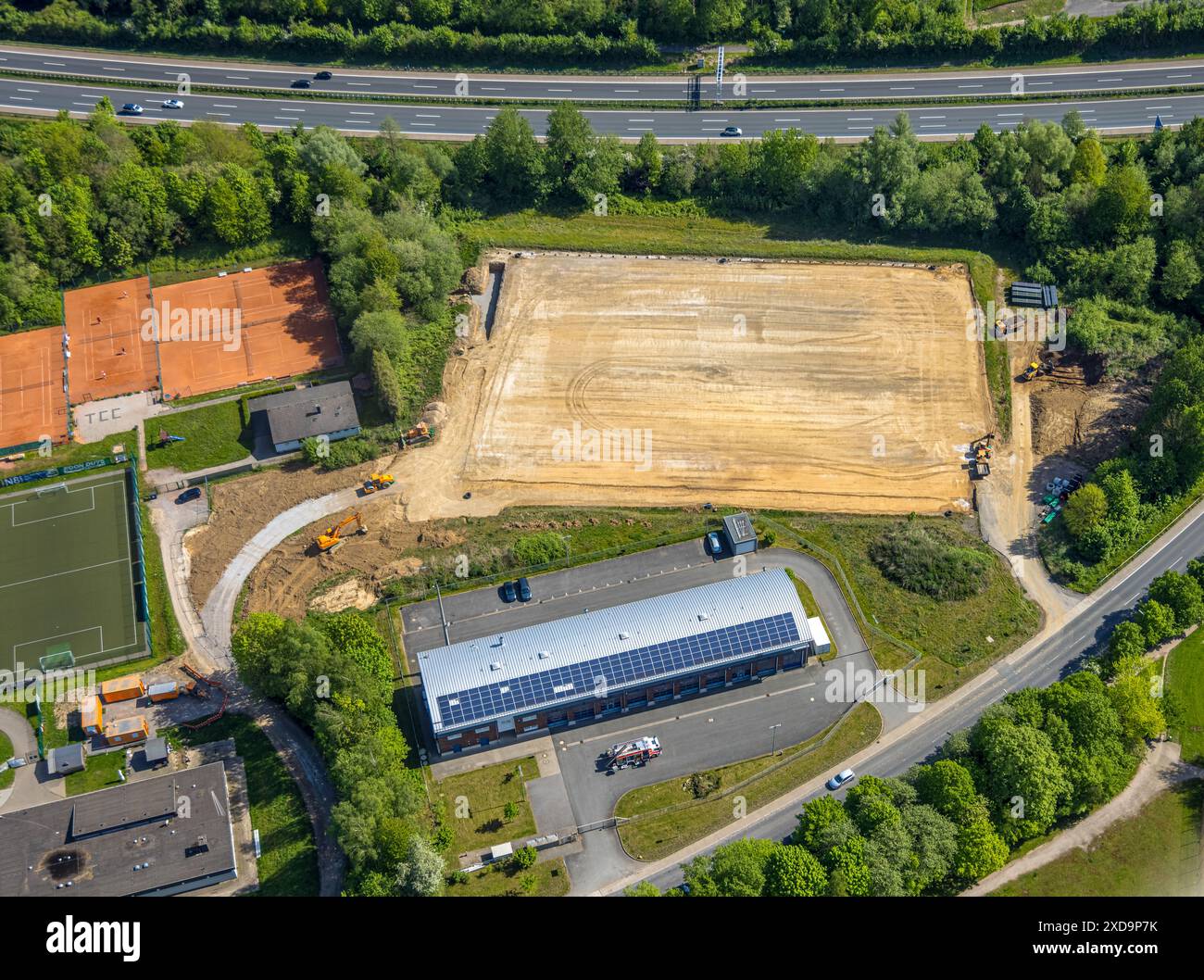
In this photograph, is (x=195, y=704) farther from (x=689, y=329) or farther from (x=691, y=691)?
(x=689, y=329)

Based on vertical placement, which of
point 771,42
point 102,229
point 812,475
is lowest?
point 812,475

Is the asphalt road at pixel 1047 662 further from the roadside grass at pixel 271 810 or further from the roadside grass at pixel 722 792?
the roadside grass at pixel 271 810

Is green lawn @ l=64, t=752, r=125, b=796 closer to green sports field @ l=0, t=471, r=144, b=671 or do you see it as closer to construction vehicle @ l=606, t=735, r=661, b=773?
green sports field @ l=0, t=471, r=144, b=671

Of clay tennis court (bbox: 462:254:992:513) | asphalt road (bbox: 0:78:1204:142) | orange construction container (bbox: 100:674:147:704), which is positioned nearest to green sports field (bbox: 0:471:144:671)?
orange construction container (bbox: 100:674:147:704)

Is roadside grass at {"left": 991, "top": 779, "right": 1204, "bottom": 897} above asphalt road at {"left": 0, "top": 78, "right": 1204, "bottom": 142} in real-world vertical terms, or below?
below

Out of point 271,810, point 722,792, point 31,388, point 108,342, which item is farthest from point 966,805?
point 31,388

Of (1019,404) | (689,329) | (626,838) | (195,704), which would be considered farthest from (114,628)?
(1019,404)
